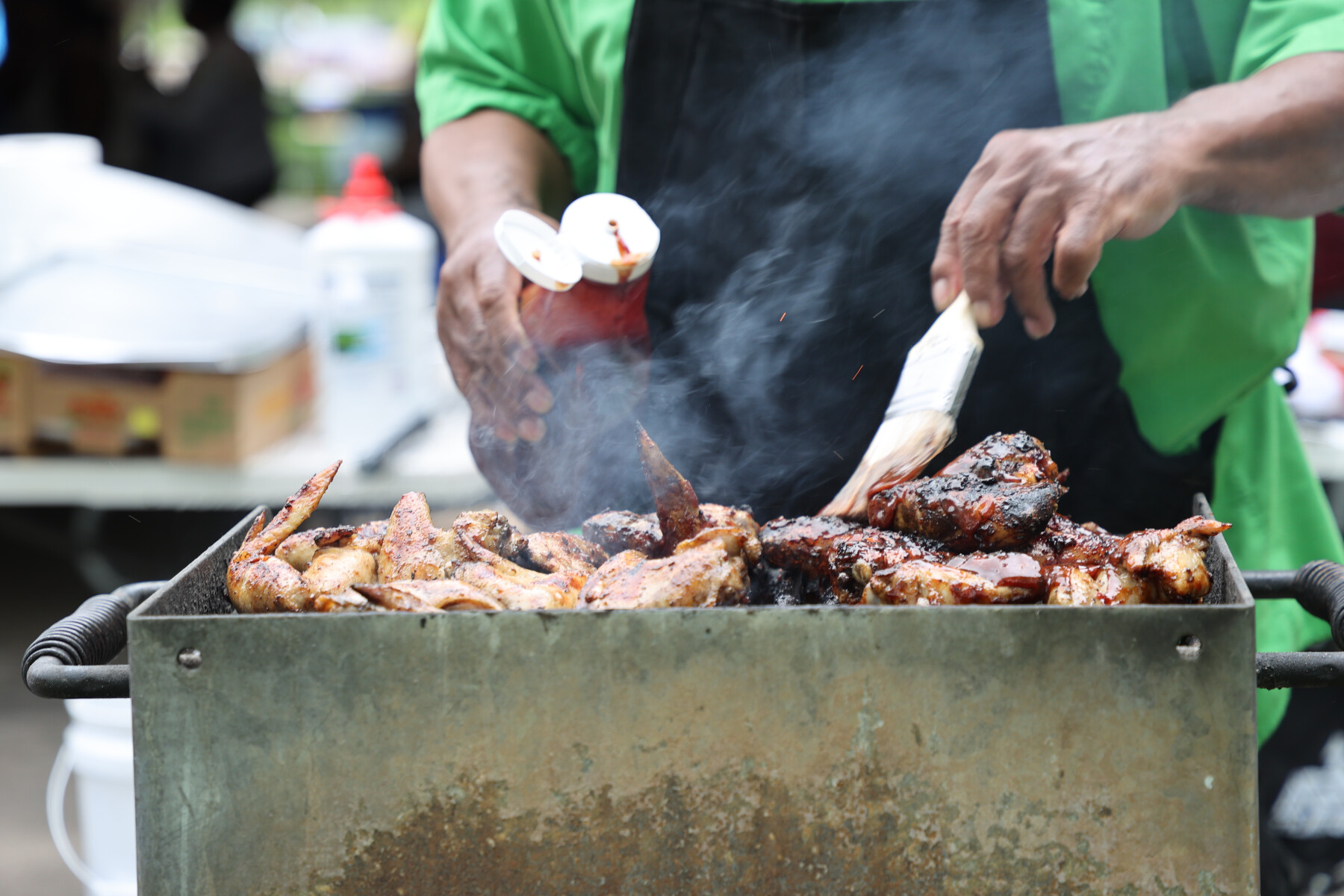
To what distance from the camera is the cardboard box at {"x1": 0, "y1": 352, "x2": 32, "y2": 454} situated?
3.34 m

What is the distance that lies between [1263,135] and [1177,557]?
84cm

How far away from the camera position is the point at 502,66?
2385 mm

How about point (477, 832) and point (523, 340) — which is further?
point (523, 340)

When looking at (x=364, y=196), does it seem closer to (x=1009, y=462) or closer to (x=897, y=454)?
(x=897, y=454)

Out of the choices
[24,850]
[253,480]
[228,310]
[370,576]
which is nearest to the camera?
[370,576]

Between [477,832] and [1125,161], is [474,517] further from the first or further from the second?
[1125,161]

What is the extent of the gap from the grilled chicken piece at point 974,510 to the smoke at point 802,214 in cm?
59

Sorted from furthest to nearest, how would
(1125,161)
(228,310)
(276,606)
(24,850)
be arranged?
(24,850), (228,310), (1125,161), (276,606)

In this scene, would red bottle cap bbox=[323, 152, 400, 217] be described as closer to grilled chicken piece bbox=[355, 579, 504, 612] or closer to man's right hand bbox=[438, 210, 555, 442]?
man's right hand bbox=[438, 210, 555, 442]

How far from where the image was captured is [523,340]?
73.0 inches

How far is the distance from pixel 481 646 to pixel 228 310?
2791mm

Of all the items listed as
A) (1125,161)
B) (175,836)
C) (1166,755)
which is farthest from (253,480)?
(1166,755)

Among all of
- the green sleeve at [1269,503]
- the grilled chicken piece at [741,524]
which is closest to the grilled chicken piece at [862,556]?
the grilled chicken piece at [741,524]

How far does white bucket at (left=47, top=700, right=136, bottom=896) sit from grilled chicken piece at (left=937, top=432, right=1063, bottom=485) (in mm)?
1857
